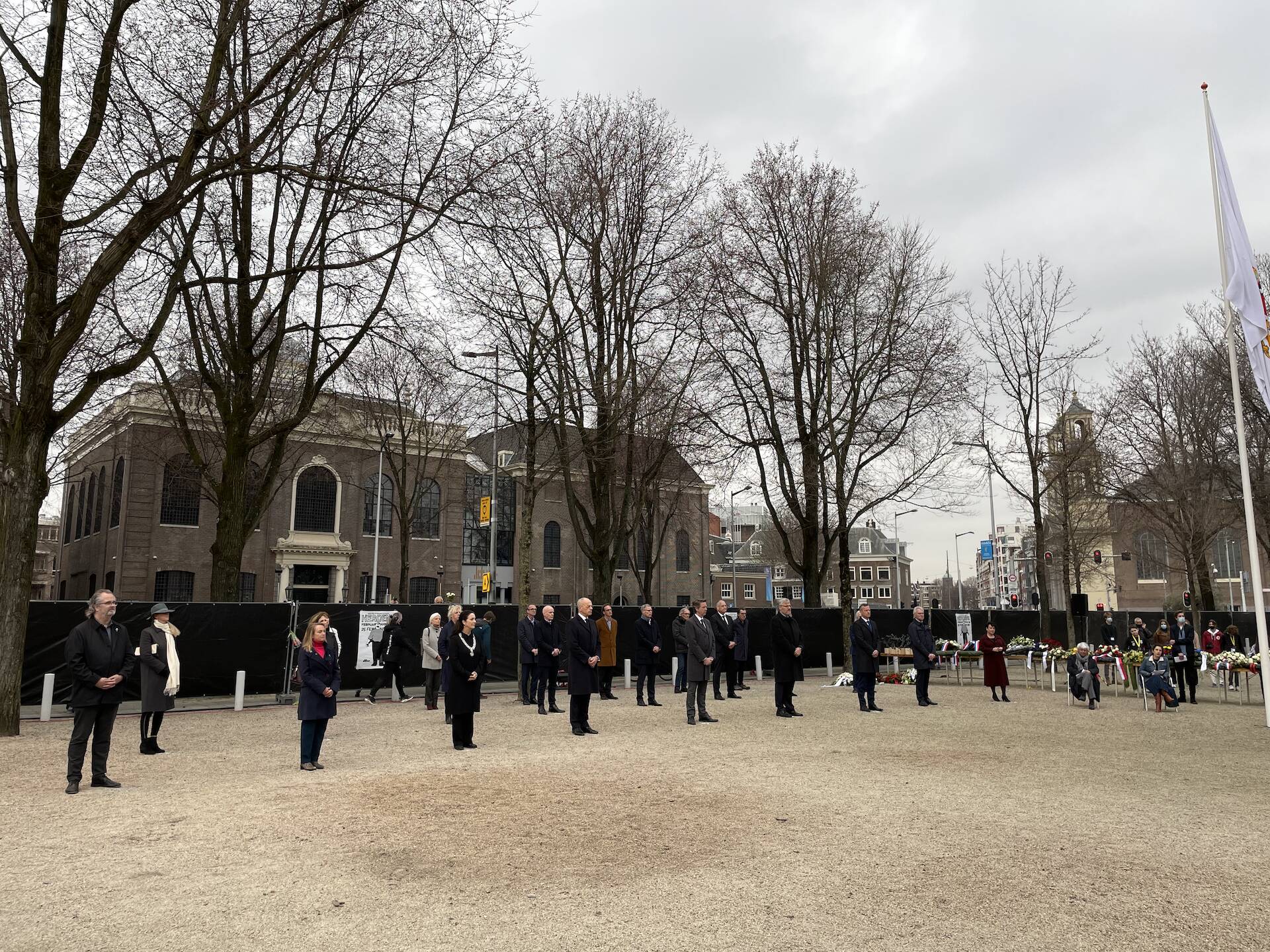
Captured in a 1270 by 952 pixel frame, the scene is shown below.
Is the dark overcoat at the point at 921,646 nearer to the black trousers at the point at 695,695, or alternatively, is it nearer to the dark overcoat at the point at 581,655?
the black trousers at the point at 695,695

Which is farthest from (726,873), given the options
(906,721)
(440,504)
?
(440,504)

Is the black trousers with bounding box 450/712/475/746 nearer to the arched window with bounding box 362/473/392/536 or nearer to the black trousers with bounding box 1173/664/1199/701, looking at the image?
the black trousers with bounding box 1173/664/1199/701

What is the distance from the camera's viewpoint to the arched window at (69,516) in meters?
51.5

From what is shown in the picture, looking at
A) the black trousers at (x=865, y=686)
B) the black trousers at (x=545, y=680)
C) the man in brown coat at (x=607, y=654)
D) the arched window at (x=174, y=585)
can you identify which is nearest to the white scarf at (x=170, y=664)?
the black trousers at (x=545, y=680)

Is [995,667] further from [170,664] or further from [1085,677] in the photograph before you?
[170,664]

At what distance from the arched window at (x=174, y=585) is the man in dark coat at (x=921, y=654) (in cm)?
3747

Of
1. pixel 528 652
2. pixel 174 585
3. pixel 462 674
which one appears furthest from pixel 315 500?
pixel 462 674

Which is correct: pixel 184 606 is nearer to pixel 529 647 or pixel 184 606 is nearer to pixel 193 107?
pixel 529 647

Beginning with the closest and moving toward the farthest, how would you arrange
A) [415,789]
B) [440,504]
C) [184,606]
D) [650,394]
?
[415,789]
[184,606]
[650,394]
[440,504]

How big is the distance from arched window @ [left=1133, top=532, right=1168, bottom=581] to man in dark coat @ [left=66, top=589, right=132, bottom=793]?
33384mm

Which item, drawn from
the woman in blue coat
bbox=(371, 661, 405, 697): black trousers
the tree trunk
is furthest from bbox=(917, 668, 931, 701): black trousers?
the tree trunk

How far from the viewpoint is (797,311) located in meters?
26.5

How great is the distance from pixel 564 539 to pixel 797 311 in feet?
115

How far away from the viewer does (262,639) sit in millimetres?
18625
